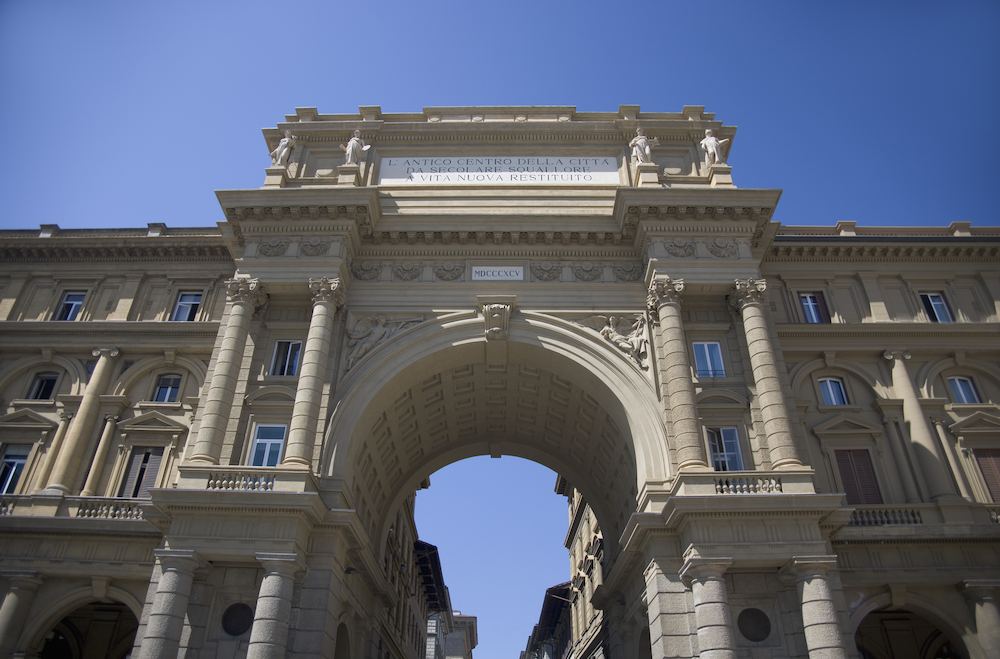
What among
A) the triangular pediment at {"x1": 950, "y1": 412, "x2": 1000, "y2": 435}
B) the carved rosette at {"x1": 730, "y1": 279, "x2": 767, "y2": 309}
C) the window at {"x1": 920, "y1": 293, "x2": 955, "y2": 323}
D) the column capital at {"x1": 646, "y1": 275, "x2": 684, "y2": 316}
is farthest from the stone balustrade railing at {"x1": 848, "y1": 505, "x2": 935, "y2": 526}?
the column capital at {"x1": 646, "y1": 275, "x2": 684, "y2": 316}

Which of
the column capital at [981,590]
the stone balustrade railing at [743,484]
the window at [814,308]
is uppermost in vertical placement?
the window at [814,308]

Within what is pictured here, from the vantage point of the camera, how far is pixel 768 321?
25.0 meters

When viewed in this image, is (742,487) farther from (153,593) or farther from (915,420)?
(153,593)

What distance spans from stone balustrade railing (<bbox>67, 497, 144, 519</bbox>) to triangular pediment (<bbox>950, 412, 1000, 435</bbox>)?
30521mm

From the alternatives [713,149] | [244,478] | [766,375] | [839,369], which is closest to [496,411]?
[766,375]

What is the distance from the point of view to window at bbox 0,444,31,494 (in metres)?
26.1

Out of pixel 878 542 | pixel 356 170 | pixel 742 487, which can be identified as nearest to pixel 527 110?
pixel 356 170

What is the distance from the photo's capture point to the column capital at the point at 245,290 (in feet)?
82.4

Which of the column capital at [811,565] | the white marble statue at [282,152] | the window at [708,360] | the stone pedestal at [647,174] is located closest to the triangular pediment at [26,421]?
the white marble statue at [282,152]

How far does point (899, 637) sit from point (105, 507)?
2980 centimetres

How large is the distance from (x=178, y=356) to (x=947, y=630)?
100 ft

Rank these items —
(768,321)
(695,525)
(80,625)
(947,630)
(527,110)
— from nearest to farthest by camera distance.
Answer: (695,525), (947,630), (768,321), (80,625), (527,110)

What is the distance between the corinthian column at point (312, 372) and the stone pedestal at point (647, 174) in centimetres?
1278

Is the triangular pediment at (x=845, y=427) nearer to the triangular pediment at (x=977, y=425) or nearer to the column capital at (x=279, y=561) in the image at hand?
the triangular pediment at (x=977, y=425)
